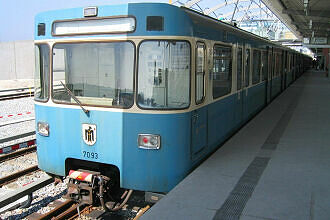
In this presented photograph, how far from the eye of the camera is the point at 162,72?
4668 mm

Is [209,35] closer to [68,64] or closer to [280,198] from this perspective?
[68,64]

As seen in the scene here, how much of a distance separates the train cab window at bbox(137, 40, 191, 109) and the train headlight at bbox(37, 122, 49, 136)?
1.61 meters

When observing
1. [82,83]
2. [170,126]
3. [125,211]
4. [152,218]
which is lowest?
[125,211]

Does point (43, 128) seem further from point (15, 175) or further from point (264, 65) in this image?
point (264, 65)

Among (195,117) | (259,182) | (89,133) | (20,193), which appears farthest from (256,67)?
(20,193)

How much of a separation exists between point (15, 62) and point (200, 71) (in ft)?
106

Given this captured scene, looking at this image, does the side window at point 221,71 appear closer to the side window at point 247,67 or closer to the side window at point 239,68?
the side window at point 239,68

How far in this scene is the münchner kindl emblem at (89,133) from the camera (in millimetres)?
4988

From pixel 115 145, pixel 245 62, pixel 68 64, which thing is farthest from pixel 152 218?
pixel 245 62

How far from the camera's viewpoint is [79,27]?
4.96 meters

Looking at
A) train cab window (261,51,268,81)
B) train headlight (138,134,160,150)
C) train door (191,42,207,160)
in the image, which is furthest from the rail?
train cab window (261,51,268,81)

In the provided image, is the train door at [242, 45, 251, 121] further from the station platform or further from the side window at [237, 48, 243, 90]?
the station platform

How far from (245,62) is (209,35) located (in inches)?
115

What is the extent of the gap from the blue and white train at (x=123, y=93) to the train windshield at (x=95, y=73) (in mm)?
13
